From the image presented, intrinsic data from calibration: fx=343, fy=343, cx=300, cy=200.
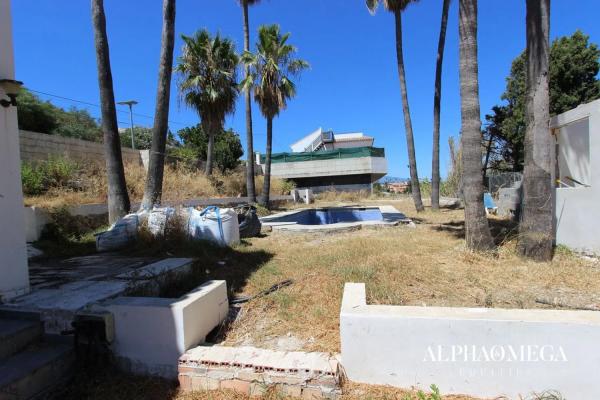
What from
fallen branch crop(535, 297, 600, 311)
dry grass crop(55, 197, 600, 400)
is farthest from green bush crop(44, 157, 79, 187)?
fallen branch crop(535, 297, 600, 311)

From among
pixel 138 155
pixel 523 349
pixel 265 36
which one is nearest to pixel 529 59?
pixel 523 349

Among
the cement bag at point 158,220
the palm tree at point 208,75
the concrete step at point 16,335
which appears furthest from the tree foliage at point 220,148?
the concrete step at point 16,335

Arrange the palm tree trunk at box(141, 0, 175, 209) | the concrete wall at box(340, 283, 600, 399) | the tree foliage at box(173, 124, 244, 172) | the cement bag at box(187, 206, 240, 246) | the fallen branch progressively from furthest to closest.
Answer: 1. the tree foliage at box(173, 124, 244, 172)
2. the palm tree trunk at box(141, 0, 175, 209)
3. the cement bag at box(187, 206, 240, 246)
4. the fallen branch
5. the concrete wall at box(340, 283, 600, 399)

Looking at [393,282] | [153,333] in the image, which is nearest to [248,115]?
[393,282]

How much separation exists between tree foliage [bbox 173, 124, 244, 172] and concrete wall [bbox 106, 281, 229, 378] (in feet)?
58.0

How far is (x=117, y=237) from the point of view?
5.98 m

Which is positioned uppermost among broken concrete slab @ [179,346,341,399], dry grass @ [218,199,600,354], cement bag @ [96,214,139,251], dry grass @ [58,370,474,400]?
cement bag @ [96,214,139,251]

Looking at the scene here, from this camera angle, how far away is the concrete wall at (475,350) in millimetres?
2137

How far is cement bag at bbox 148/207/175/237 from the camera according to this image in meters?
6.20

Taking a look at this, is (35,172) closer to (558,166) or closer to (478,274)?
(478,274)

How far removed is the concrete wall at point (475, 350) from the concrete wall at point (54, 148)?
9946 mm

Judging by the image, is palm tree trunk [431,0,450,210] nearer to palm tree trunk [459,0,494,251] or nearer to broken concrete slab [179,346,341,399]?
palm tree trunk [459,0,494,251]

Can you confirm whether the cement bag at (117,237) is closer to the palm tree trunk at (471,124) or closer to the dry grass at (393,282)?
the dry grass at (393,282)

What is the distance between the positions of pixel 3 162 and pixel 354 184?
2534cm
